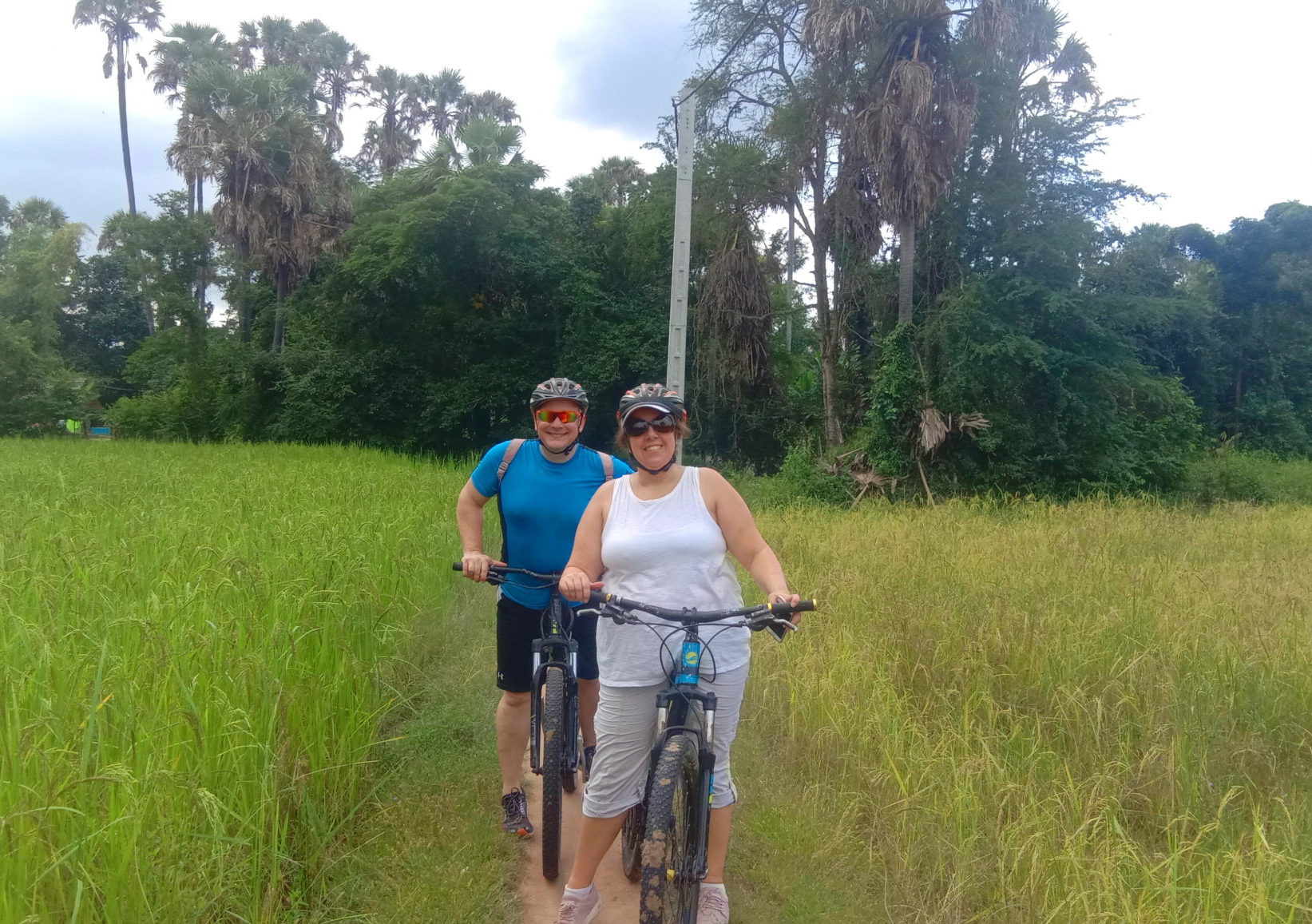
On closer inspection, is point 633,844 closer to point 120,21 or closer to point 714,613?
point 714,613

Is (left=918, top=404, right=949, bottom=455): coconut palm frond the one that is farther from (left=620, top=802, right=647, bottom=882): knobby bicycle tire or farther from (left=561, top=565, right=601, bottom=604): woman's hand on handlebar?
(left=561, top=565, right=601, bottom=604): woman's hand on handlebar

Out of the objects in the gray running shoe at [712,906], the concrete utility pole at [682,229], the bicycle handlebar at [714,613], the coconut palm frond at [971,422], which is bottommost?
the gray running shoe at [712,906]

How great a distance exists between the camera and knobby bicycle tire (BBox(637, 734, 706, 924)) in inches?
101

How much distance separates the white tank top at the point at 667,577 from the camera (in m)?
2.72

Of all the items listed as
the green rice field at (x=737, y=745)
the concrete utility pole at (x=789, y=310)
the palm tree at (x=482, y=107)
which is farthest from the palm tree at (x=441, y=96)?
the green rice field at (x=737, y=745)

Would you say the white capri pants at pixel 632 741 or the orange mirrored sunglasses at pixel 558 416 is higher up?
the orange mirrored sunglasses at pixel 558 416

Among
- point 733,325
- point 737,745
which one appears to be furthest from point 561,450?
point 733,325

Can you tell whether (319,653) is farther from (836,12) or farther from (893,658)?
(836,12)

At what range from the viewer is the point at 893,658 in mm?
5328

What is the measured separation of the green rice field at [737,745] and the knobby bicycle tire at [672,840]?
1.92 ft

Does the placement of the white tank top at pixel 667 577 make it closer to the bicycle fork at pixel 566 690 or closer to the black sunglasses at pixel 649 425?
the black sunglasses at pixel 649 425

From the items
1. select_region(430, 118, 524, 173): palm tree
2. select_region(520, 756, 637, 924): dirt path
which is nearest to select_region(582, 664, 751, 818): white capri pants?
select_region(520, 756, 637, 924): dirt path

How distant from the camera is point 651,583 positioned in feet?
8.96

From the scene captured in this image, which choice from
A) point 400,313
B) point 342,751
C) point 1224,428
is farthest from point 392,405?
point 1224,428
